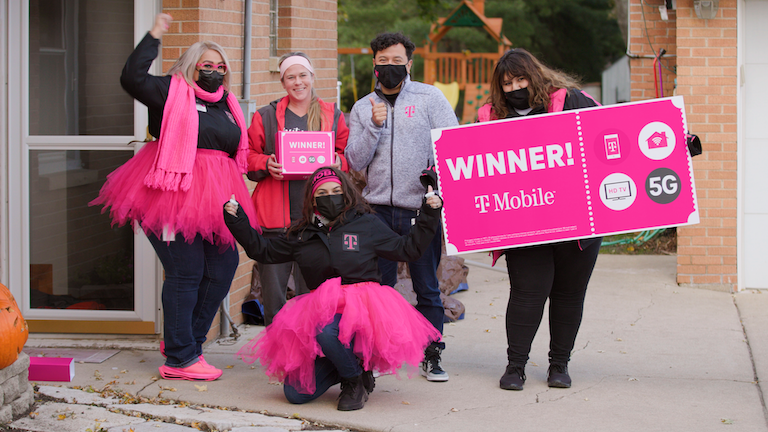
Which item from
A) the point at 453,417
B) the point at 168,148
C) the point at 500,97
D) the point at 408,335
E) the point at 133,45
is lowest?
the point at 453,417

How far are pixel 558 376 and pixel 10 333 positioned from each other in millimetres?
2991

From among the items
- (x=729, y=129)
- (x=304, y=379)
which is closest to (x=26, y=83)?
(x=304, y=379)

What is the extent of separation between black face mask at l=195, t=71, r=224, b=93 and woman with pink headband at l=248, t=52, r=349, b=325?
39 cm

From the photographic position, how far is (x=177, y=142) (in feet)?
15.0

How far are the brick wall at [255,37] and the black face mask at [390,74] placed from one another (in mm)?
1075

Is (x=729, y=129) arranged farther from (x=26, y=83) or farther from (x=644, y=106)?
(x=26, y=83)

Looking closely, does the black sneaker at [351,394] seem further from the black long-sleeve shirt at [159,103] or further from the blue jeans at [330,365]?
the black long-sleeve shirt at [159,103]

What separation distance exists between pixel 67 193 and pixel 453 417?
3.22 m

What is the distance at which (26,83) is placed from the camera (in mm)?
5523

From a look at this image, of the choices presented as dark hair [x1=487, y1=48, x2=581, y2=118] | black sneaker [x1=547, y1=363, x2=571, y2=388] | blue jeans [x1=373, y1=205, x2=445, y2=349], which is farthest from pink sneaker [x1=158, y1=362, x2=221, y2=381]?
dark hair [x1=487, y1=48, x2=581, y2=118]

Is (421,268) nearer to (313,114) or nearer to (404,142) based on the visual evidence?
(404,142)

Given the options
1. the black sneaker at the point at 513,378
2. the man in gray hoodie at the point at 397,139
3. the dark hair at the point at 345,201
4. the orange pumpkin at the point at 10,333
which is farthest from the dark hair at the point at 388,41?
the orange pumpkin at the point at 10,333

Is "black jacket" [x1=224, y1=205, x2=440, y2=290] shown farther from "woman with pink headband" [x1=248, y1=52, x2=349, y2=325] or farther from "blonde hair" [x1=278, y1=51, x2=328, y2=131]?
"blonde hair" [x1=278, y1=51, x2=328, y2=131]

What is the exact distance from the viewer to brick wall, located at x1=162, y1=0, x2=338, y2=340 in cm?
541
